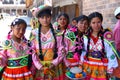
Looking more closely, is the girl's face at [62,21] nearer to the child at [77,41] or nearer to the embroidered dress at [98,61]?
the child at [77,41]

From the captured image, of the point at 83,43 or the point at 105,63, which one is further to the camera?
the point at 83,43

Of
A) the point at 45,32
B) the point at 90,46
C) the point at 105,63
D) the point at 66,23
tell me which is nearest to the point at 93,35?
the point at 90,46

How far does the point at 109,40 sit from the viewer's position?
11.8 feet

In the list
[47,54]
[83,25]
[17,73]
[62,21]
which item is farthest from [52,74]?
[62,21]

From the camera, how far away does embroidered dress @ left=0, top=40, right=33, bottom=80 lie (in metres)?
3.58

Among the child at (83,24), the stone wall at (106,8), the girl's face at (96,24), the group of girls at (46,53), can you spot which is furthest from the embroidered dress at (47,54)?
the stone wall at (106,8)

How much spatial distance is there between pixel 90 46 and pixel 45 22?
27.0 inches

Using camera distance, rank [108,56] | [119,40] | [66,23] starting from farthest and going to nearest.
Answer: [66,23], [119,40], [108,56]

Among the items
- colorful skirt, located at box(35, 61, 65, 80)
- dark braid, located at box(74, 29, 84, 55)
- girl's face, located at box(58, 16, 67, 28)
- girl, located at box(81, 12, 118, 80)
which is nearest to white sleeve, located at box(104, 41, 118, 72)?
girl, located at box(81, 12, 118, 80)

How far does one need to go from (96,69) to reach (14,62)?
108 centimetres

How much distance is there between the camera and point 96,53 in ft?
12.1

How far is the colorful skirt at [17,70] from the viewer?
3582mm

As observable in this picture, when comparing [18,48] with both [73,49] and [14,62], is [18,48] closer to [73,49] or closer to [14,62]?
[14,62]

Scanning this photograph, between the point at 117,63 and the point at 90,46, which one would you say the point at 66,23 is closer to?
the point at 90,46
